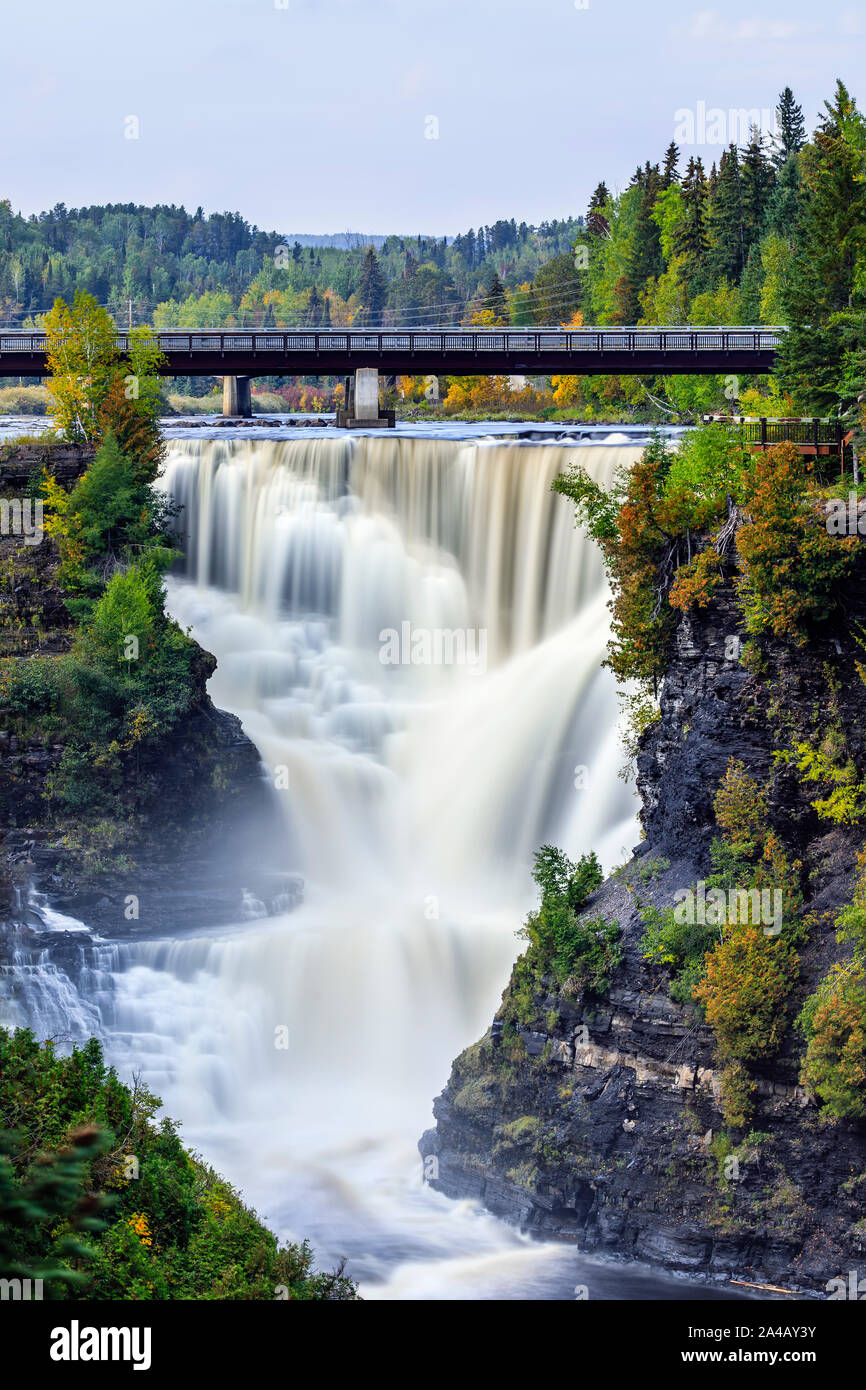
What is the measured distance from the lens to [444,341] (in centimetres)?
6394

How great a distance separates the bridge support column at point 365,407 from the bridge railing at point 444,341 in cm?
132

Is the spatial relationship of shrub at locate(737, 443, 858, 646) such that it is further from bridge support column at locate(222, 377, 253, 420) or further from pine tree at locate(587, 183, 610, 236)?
pine tree at locate(587, 183, 610, 236)

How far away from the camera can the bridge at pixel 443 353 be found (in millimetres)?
62688

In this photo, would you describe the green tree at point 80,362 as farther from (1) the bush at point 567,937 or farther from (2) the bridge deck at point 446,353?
(1) the bush at point 567,937

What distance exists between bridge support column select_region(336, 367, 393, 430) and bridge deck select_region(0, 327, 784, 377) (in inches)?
28.8

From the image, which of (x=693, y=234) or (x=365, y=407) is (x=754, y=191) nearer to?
(x=693, y=234)

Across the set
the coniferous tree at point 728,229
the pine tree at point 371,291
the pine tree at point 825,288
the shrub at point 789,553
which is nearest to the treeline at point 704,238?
the coniferous tree at point 728,229

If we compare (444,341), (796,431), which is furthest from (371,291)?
(796,431)
